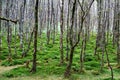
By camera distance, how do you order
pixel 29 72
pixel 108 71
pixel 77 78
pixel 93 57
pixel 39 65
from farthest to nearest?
1. pixel 93 57
2. pixel 39 65
3. pixel 108 71
4. pixel 29 72
5. pixel 77 78

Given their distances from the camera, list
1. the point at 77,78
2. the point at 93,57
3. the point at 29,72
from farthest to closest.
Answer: the point at 93,57 → the point at 29,72 → the point at 77,78

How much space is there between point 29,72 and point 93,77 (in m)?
4.79

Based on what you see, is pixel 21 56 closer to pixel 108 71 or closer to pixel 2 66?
pixel 2 66

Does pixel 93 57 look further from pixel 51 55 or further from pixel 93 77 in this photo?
pixel 93 77

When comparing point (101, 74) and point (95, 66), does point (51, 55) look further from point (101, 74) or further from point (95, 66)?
point (101, 74)

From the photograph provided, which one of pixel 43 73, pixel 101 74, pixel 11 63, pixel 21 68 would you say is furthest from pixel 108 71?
pixel 11 63

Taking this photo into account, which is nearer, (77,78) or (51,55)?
(77,78)

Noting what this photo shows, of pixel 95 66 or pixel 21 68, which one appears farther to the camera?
pixel 95 66

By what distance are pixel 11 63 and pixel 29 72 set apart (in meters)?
4.28

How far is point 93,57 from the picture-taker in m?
26.7

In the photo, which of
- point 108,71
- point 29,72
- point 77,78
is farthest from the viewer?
point 108,71

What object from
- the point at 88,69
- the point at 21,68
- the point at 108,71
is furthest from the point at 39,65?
the point at 108,71

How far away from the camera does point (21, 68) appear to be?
20.2 m

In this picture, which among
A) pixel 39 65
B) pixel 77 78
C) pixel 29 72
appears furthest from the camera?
pixel 39 65
